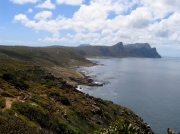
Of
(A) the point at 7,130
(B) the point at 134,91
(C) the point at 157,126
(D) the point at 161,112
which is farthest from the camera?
(B) the point at 134,91

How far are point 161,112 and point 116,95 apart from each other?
84.3ft

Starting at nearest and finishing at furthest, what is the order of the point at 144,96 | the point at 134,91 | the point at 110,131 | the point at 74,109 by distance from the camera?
1. the point at 110,131
2. the point at 74,109
3. the point at 144,96
4. the point at 134,91

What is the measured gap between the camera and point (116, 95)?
89.5m

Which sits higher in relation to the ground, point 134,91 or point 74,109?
point 74,109

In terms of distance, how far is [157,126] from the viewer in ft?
178

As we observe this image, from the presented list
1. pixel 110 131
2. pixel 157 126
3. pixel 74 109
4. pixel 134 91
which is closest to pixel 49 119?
pixel 110 131

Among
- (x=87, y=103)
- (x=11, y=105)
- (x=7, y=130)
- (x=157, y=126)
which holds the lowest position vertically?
(x=157, y=126)

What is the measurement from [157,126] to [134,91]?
4481 centimetres

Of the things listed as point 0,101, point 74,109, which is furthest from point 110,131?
point 74,109

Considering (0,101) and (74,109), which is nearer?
(0,101)

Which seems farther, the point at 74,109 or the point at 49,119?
the point at 74,109

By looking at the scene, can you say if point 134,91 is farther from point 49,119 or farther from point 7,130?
point 7,130

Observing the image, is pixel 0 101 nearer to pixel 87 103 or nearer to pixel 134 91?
pixel 87 103

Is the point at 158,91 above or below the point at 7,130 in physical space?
below
